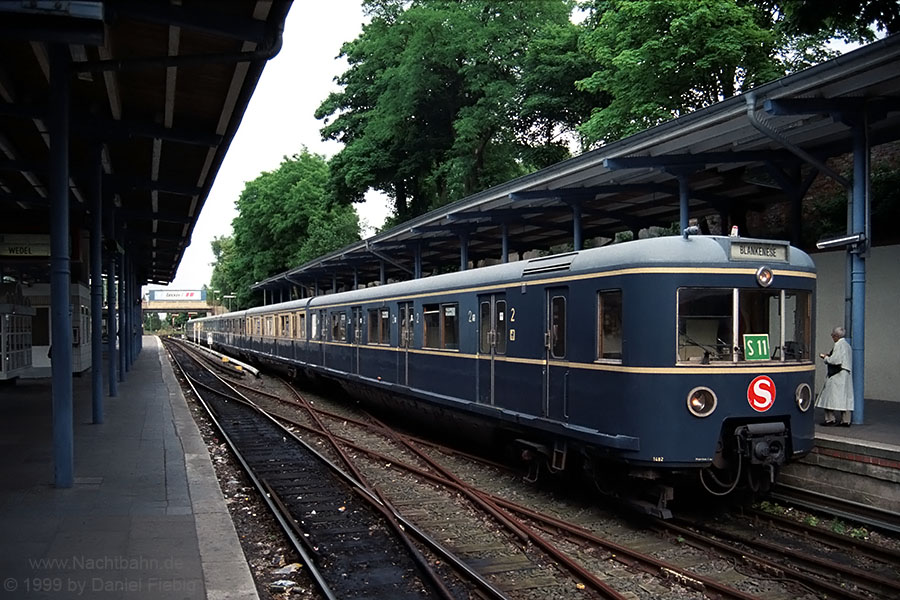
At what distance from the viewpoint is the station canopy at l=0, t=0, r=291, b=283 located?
7.32m

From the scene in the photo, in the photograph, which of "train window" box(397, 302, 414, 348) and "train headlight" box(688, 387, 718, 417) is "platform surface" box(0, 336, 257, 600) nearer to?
"train window" box(397, 302, 414, 348)

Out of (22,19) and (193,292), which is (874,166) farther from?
(193,292)

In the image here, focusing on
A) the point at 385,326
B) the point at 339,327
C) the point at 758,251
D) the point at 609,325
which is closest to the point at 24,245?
the point at 339,327

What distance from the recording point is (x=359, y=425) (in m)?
15.2

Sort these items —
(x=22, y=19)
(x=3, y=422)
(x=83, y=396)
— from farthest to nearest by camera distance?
(x=83, y=396) → (x=3, y=422) → (x=22, y=19)

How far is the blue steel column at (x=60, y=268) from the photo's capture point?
855 centimetres

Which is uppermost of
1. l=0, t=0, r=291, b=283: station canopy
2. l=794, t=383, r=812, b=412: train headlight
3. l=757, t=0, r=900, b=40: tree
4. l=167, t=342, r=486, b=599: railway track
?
l=757, t=0, r=900, b=40: tree

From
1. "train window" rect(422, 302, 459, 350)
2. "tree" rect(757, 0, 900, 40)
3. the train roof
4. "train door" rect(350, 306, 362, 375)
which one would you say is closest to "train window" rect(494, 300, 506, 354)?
the train roof

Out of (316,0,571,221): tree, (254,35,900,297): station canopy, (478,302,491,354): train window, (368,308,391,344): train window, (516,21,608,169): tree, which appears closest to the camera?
(254,35,900,297): station canopy

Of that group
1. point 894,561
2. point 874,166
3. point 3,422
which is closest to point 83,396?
point 3,422

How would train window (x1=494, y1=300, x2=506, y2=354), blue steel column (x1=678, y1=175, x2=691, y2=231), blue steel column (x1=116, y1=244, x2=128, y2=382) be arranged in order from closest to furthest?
train window (x1=494, y1=300, x2=506, y2=354), blue steel column (x1=678, y1=175, x2=691, y2=231), blue steel column (x1=116, y1=244, x2=128, y2=382)

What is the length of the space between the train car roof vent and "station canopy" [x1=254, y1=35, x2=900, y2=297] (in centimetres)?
339

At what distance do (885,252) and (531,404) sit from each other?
731 cm

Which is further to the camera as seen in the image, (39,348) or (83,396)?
(39,348)
